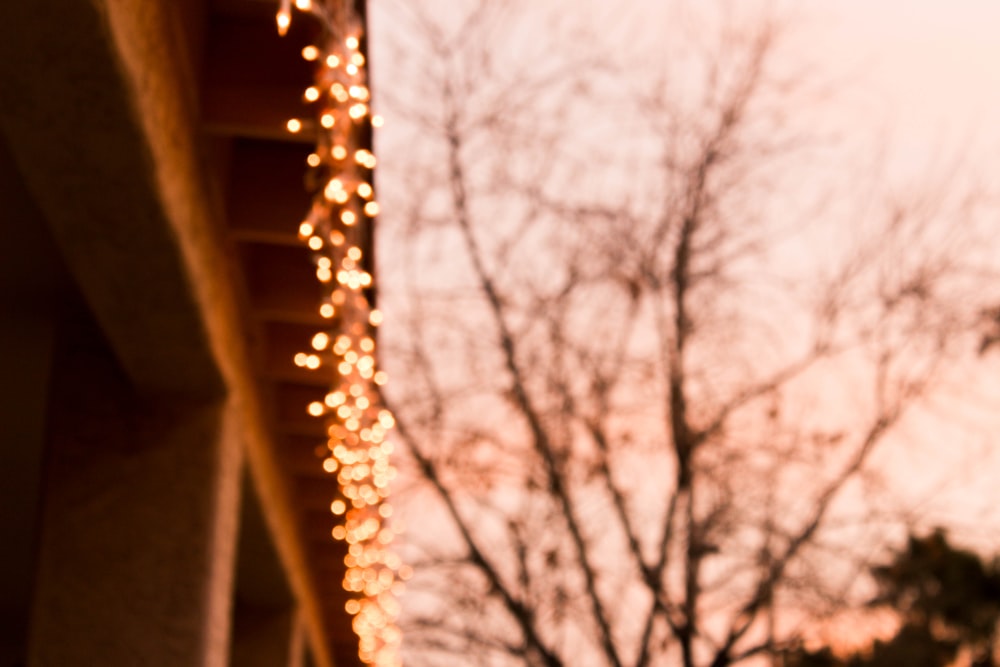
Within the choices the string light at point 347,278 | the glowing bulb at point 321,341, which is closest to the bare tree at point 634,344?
the string light at point 347,278

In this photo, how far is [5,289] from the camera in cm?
532

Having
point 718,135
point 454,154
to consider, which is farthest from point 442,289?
point 718,135

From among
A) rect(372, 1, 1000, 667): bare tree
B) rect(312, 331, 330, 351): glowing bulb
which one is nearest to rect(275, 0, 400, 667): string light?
rect(312, 331, 330, 351): glowing bulb

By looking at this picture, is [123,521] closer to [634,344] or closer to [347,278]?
[347,278]

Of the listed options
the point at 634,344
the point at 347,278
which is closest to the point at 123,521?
the point at 347,278

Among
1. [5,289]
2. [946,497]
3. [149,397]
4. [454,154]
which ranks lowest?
[149,397]

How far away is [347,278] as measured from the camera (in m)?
5.32

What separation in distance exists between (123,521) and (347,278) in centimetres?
113

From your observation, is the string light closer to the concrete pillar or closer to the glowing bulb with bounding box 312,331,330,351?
the glowing bulb with bounding box 312,331,330,351

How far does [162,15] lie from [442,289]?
817 cm

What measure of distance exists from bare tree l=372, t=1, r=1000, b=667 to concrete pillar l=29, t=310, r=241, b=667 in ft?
21.3

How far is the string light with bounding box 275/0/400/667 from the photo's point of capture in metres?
4.39

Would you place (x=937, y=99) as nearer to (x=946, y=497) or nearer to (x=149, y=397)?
(x=946, y=497)

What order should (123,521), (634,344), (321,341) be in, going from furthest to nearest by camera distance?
(634,344) → (321,341) → (123,521)
